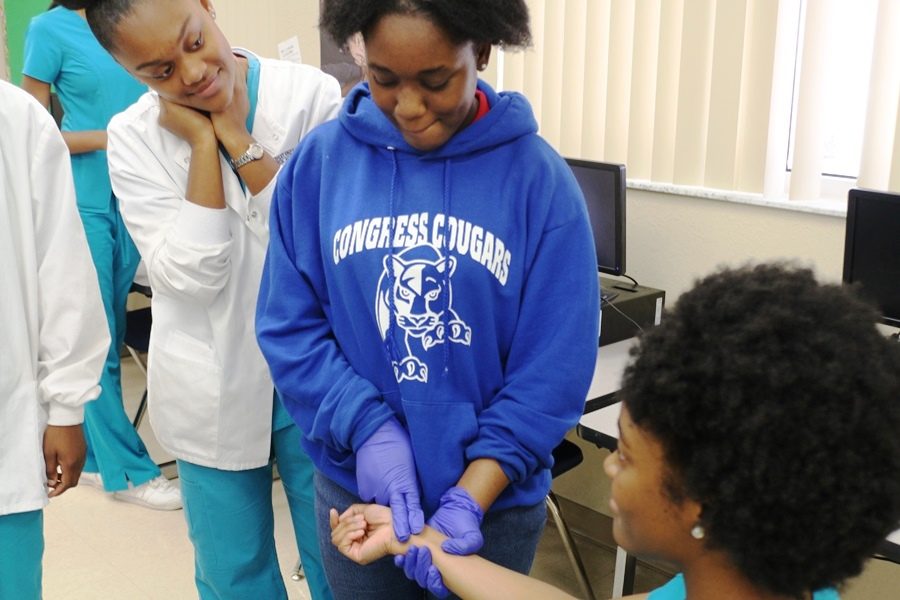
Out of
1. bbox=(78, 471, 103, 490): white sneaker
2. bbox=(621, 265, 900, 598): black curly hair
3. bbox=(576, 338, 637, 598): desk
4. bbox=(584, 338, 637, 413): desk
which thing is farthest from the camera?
bbox=(78, 471, 103, 490): white sneaker

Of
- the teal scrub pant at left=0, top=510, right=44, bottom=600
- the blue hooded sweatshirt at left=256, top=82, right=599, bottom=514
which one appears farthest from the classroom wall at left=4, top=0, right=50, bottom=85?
the blue hooded sweatshirt at left=256, top=82, right=599, bottom=514

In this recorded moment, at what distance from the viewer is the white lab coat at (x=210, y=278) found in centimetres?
146

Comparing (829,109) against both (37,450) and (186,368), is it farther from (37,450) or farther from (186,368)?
(37,450)

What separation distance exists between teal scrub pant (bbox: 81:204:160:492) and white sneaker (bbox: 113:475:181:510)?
2 centimetres

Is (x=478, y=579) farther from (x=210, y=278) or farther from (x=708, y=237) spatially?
(x=708, y=237)

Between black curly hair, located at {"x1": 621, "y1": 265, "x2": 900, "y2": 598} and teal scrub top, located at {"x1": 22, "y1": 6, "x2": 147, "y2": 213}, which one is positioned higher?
teal scrub top, located at {"x1": 22, "y1": 6, "x2": 147, "y2": 213}

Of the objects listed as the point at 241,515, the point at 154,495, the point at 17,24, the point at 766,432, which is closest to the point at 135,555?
the point at 154,495

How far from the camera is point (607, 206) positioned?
2.40 metres

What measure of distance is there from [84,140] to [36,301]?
63.6 inches

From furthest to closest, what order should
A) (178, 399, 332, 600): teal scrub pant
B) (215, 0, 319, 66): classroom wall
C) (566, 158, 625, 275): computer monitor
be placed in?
1. (215, 0, 319, 66): classroom wall
2. (566, 158, 625, 275): computer monitor
3. (178, 399, 332, 600): teal scrub pant

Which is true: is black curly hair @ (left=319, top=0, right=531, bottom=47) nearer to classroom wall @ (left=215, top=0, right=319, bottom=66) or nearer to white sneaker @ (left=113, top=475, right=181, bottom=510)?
white sneaker @ (left=113, top=475, right=181, bottom=510)

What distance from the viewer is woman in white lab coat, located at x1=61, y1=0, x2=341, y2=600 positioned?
4.55 feet

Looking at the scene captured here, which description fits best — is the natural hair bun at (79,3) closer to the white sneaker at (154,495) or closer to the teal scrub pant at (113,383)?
the teal scrub pant at (113,383)

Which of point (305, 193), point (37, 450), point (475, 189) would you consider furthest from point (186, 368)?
point (475, 189)
